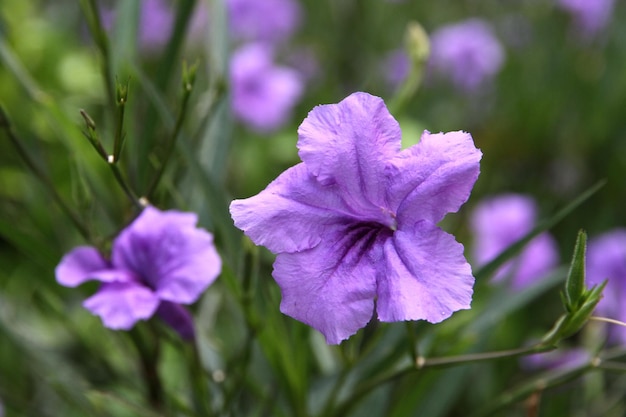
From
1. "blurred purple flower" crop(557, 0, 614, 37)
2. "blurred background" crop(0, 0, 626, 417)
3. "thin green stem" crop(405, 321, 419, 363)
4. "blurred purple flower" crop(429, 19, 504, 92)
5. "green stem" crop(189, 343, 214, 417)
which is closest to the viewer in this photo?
"thin green stem" crop(405, 321, 419, 363)

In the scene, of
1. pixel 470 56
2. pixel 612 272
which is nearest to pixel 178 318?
pixel 612 272

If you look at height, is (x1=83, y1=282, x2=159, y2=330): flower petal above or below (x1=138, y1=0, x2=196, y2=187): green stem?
below

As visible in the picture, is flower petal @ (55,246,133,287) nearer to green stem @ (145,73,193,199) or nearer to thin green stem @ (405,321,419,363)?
green stem @ (145,73,193,199)

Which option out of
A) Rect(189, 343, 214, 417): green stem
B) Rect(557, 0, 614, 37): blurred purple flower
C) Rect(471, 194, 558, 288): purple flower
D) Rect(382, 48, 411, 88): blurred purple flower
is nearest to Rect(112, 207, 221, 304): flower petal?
Rect(189, 343, 214, 417): green stem

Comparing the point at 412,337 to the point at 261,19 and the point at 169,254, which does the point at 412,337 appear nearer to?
the point at 169,254

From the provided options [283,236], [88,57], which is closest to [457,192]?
[283,236]
